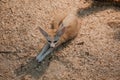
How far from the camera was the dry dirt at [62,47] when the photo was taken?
3.57 meters

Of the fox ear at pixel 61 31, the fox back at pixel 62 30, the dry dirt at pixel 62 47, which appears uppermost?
the fox ear at pixel 61 31

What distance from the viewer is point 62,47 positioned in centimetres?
386

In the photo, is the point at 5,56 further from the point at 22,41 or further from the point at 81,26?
the point at 81,26

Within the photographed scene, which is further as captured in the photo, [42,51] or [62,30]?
[42,51]

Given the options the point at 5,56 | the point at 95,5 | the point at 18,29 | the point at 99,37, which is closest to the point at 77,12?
the point at 95,5

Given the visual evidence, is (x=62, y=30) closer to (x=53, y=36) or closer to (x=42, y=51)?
(x=53, y=36)

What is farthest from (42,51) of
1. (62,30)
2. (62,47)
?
(62,30)

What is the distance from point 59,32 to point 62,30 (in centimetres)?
4

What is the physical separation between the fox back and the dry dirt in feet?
0.40

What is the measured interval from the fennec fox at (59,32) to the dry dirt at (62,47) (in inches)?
3.5

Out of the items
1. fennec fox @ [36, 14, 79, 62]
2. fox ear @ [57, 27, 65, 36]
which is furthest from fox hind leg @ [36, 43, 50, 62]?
fox ear @ [57, 27, 65, 36]

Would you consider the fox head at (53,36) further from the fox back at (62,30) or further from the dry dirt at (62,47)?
the dry dirt at (62,47)

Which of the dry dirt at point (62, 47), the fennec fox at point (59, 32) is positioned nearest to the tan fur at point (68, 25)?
the fennec fox at point (59, 32)

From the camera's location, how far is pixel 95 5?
4355 millimetres
